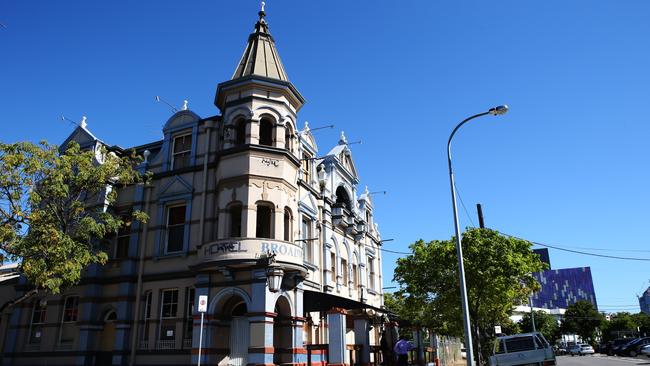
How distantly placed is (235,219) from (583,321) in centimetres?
8214

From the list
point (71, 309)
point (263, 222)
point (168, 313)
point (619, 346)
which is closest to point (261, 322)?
point (263, 222)

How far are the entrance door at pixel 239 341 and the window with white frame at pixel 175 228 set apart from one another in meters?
4.65

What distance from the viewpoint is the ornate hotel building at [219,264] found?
20.2 meters

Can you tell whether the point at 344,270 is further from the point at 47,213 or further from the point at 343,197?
the point at 47,213

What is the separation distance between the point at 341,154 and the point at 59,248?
18.6 metres

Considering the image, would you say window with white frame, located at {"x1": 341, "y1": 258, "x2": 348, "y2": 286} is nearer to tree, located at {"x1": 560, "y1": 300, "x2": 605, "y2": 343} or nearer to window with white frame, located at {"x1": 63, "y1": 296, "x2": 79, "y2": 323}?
window with white frame, located at {"x1": 63, "y1": 296, "x2": 79, "y2": 323}

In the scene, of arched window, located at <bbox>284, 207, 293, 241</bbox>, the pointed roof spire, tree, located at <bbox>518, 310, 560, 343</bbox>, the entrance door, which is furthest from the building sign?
tree, located at <bbox>518, 310, 560, 343</bbox>

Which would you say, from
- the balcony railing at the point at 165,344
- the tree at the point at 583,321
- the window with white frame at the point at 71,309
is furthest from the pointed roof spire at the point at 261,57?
the tree at the point at 583,321

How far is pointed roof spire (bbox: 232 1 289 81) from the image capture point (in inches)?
938

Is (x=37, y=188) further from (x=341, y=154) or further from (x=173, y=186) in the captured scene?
(x=341, y=154)

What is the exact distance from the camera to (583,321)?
84.1 m

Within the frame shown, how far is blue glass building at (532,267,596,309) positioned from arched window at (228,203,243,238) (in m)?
167

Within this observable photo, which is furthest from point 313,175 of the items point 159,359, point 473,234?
point 159,359

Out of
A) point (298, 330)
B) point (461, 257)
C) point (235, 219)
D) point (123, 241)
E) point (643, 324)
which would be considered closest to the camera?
point (461, 257)
